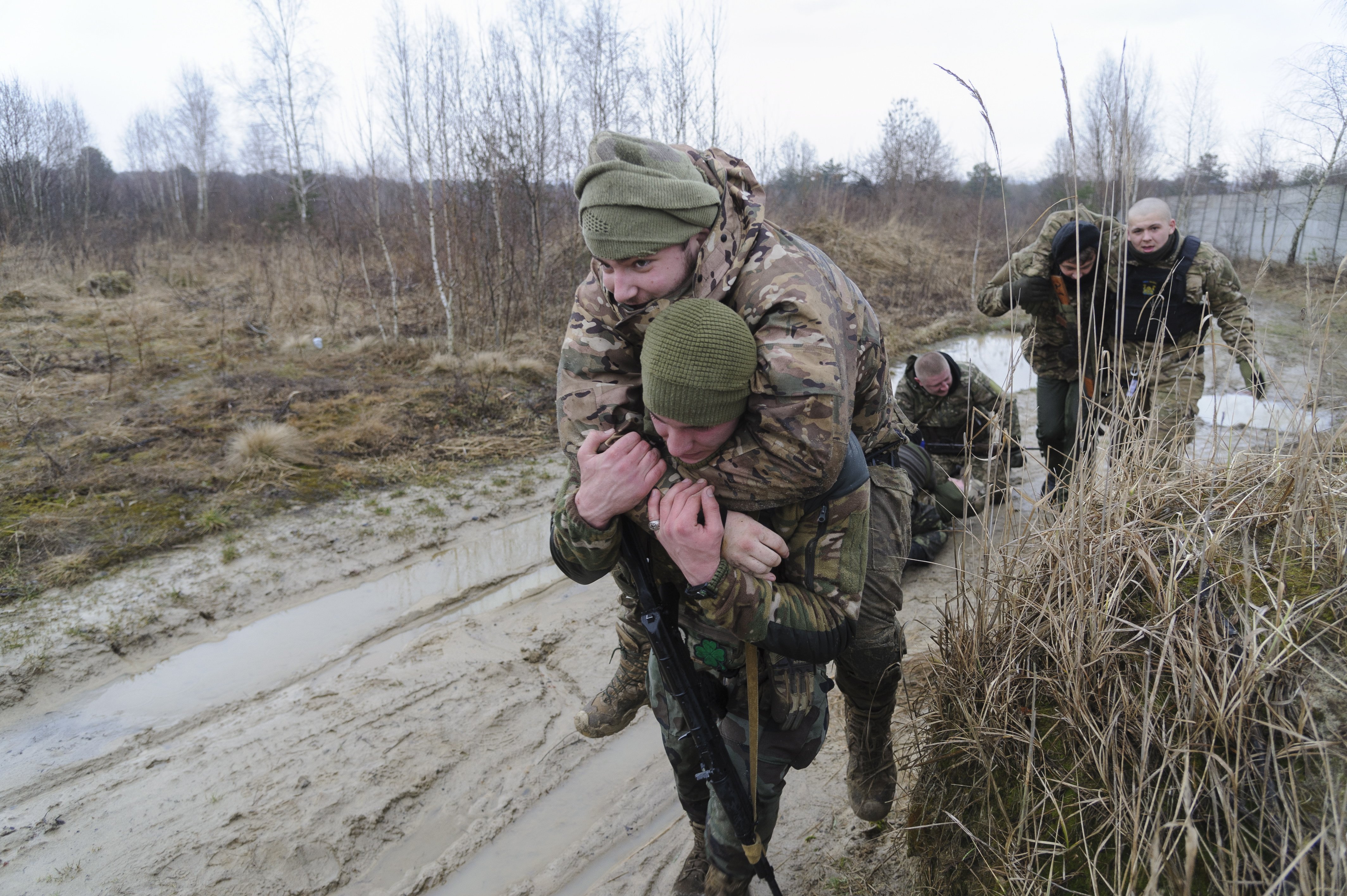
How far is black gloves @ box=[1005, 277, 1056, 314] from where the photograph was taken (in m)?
4.72

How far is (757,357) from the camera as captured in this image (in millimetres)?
1823

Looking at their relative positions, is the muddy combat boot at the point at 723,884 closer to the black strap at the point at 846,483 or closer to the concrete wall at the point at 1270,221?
the black strap at the point at 846,483

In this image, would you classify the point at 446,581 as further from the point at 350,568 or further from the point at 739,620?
the point at 739,620

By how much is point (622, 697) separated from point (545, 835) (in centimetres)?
63

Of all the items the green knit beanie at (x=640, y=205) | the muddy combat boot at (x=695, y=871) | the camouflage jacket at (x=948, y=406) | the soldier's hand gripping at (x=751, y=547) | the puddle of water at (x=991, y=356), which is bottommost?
the muddy combat boot at (x=695, y=871)

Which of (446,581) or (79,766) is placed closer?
(79,766)

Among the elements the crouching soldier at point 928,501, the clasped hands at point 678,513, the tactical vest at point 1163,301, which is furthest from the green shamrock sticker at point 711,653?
the tactical vest at point 1163,301

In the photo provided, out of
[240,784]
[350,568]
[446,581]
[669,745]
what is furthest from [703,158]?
[350,568]

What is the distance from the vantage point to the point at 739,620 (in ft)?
6.05

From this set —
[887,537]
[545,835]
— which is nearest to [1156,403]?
[887,537]

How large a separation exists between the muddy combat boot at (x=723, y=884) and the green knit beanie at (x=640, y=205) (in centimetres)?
176

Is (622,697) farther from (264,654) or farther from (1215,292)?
(1215,292)

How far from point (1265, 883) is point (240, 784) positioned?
316 cm

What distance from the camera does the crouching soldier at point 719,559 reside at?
5.63 ft
